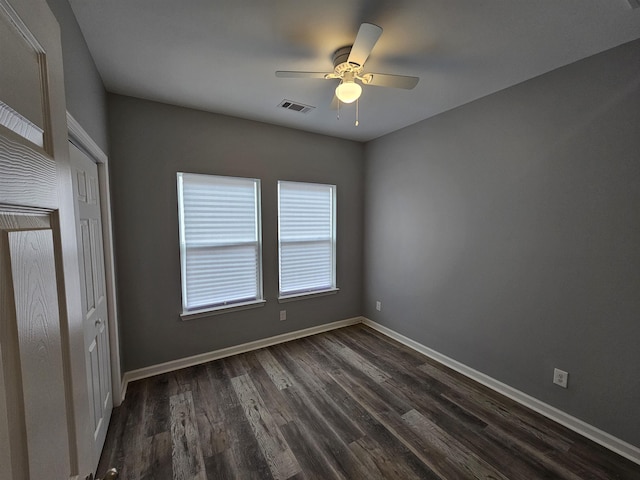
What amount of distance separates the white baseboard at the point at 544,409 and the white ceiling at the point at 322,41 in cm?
263

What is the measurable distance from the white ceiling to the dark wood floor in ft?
8.84

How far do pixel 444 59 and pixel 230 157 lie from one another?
217cm

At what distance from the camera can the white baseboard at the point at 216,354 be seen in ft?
8.42

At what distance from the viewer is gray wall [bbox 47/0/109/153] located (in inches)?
51.6

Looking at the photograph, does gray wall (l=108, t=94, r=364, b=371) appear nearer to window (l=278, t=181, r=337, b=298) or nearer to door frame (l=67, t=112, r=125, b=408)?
window (l=278, t=181, r=337, b=298)

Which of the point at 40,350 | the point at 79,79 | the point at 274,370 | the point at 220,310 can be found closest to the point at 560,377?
the point at 274,370

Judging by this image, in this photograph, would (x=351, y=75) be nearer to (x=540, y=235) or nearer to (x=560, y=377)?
(x=540, y=235)

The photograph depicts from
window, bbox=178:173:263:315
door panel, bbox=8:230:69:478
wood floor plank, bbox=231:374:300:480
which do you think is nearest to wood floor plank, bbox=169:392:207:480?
wood floor plank, bbox=231:374:300:480

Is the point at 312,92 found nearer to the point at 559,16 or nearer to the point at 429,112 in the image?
the point at 429,112

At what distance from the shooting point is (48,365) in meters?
0.56

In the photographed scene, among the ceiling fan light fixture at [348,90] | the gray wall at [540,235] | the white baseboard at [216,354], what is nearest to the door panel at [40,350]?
the ceiling fan light fixture at [348,90]

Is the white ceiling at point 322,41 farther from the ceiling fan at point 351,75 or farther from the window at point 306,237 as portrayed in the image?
the window at point 306,237

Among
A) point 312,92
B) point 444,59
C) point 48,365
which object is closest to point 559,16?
point 444,59

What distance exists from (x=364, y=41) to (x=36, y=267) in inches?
68.1
